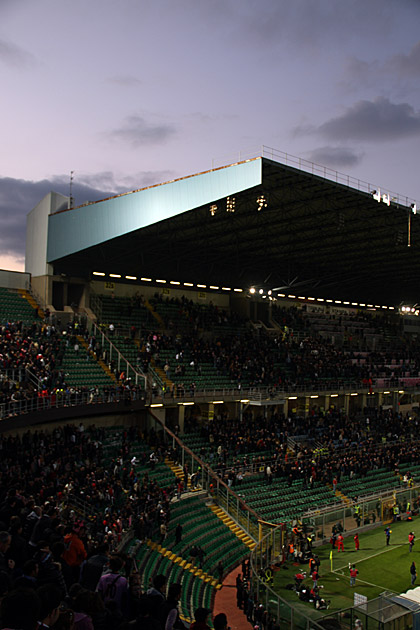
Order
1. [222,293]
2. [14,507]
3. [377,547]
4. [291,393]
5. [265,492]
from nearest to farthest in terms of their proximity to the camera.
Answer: [14,507], [377,547], [265,492], [291,393], [222,293]

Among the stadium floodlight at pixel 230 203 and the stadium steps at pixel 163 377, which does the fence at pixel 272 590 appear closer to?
the stadium steps at pixel 163 377

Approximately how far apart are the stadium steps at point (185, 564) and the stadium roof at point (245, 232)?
57.1ft

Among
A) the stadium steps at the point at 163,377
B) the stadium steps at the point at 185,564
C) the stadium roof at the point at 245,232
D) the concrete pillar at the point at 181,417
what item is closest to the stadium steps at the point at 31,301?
the stadium roof at the point at 245,232

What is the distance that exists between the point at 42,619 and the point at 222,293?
165 feet

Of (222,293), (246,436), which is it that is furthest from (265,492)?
(222,293)

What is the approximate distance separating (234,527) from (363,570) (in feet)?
21.6

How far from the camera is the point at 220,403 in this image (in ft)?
136

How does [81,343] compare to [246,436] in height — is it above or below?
above

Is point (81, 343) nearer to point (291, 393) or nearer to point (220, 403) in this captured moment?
point (220, 403)

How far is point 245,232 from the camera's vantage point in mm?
41281

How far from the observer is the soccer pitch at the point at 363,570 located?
23.9m

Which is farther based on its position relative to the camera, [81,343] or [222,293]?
[222,293]

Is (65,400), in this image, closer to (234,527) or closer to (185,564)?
(185,564)

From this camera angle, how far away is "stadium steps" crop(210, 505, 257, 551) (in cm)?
2820
